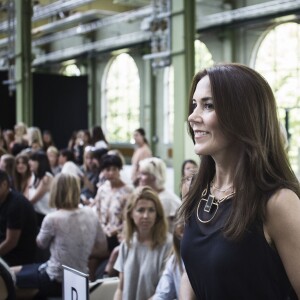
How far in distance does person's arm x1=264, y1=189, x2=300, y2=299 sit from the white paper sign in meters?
0.79

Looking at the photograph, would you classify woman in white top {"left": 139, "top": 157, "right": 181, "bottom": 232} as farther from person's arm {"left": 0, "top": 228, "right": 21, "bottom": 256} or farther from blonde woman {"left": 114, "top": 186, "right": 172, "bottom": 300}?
blonde woman {"left": 114, "top": 186, "right": 172, "bottom": 300}

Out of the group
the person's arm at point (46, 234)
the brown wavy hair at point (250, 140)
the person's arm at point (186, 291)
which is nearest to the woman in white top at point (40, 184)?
the person's arm at point (46, 234)

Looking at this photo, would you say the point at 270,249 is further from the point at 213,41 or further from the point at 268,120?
the point at 213,41

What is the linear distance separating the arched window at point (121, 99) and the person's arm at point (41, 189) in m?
11.7

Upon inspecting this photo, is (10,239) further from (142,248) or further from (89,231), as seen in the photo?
(142,248)

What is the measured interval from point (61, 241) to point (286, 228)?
315cm

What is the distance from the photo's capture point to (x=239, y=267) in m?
1.26

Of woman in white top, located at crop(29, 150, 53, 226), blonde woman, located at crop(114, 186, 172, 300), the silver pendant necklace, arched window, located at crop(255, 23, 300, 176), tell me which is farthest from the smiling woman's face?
arched window, located at crop(255, 23, 300, 176)

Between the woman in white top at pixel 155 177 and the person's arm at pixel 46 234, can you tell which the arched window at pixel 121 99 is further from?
the person's arm at pixel 46 234

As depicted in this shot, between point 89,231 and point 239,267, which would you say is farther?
point 89,231

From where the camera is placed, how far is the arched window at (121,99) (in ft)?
59.5

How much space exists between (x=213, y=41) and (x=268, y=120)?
13.8 metres

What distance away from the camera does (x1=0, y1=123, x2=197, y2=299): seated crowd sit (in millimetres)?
3441

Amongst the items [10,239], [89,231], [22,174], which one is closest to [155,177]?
[89,231]
